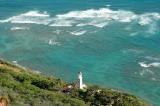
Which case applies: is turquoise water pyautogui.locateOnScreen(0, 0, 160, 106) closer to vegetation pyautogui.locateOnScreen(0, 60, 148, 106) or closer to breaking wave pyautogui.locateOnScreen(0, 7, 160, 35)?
breaking wave pyautogui.locateOnScreen(0, 7, 160, 35)

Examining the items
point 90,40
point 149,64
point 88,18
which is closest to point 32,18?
point 88,18

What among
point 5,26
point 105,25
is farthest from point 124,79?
point 5,26

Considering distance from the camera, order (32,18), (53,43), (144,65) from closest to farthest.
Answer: (144,65) → (53,43) → (32,18)

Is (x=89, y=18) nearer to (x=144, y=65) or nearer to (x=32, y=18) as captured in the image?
(x=32, y=18)

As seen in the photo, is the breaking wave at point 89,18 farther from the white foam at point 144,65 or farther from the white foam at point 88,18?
the white foam at point 144,65

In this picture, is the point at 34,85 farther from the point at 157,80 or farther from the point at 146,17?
the point at 146,17

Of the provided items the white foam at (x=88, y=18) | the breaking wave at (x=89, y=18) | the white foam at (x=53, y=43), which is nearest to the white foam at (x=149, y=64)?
the white foam at (x=53, y=43)
